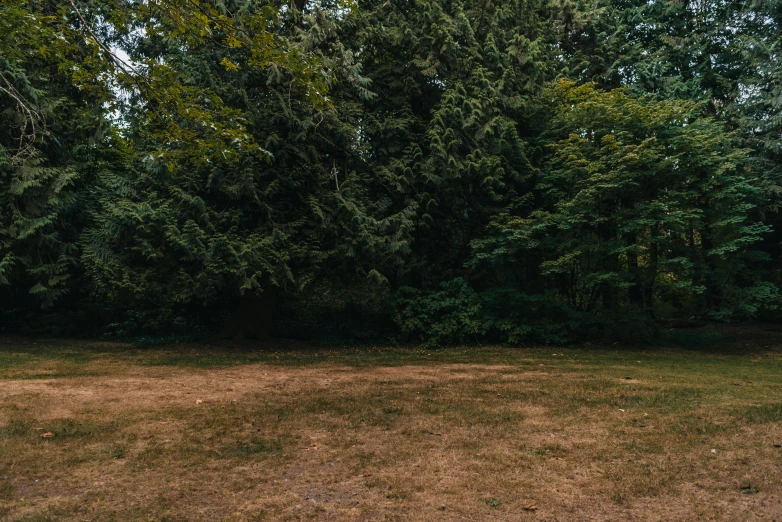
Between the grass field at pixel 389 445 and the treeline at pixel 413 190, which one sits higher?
the treeline at pixel 413 190

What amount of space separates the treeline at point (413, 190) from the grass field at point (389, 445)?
161 inches

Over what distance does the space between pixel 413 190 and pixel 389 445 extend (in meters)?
10.0

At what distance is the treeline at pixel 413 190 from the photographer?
1250 centimetres

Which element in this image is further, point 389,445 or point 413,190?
point 413,190

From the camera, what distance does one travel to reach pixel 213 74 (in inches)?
491

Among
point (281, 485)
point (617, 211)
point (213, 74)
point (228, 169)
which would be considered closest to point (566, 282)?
point (617, 211)

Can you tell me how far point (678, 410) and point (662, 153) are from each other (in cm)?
944

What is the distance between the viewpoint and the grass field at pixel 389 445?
369cm

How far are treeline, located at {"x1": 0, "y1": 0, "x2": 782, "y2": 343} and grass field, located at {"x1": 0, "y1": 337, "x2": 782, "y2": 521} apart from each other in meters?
4.08

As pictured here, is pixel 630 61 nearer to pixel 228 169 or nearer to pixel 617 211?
pixel 617 211

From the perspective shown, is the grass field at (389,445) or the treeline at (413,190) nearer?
the grass field at (389,445)

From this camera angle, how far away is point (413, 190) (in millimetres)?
14375

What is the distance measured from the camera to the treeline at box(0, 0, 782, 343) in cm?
1250

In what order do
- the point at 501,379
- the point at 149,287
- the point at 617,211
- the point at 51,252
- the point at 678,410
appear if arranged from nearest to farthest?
1. the point at 678,410
2. the point at 501,379
3. the point at 149,287
4. the point at 617,211
5. the point at 51,252
